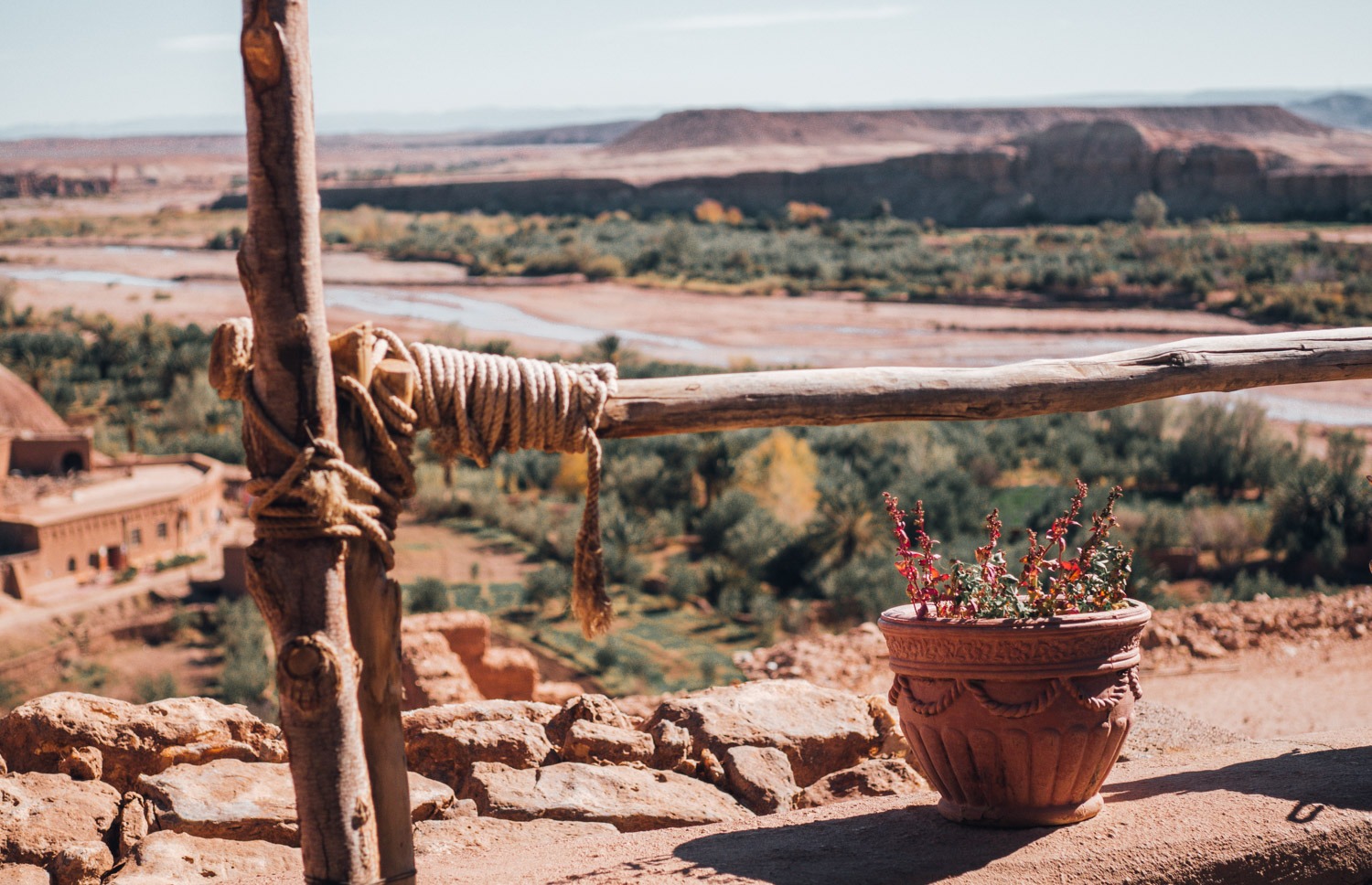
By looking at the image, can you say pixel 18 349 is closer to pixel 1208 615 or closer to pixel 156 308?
pixel 156 308

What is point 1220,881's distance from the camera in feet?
11.0

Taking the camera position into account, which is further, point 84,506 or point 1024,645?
point 84,506

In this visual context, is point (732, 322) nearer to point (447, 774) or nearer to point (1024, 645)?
point (447, 774)

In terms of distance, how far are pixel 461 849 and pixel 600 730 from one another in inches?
35.5

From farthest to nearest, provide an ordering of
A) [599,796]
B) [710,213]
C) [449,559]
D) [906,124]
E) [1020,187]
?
[906,124], [710,213], [1020,187], [449,559], [599,796]

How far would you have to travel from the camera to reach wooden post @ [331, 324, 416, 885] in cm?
304

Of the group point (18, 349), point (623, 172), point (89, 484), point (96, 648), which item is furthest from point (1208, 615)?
point (623, 172)

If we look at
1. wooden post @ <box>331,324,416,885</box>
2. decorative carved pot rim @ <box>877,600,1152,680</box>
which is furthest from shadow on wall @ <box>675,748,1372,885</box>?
wooden post @ <box>331,324,416,885</box>

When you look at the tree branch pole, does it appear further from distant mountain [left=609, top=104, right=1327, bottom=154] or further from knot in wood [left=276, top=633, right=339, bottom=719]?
distant mountain [left=609, top=104, right=1327, bottom=154]

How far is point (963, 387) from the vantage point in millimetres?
3684

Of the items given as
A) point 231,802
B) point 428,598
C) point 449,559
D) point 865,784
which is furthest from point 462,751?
point 449,559

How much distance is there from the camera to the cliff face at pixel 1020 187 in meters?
59.2

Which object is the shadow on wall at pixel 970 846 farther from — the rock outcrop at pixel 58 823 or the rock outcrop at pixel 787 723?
the rock outcrop at pixel 58 823

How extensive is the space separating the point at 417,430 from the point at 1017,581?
168 centimetres
